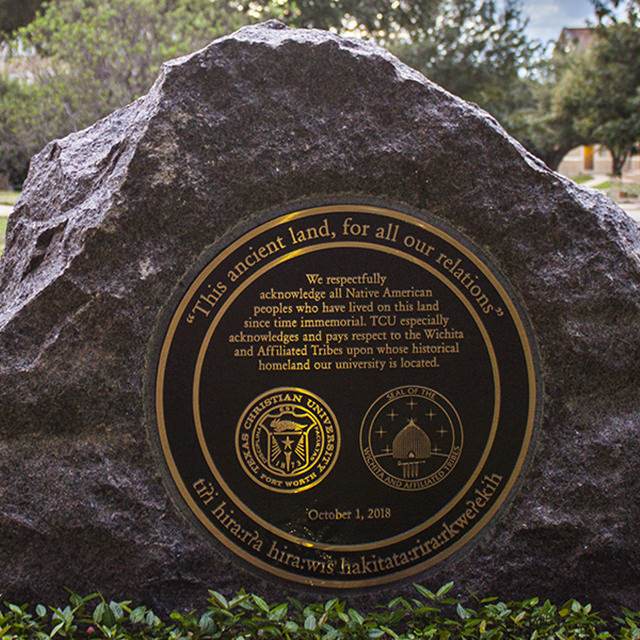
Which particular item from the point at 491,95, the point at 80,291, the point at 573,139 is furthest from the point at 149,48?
the point at 573,139

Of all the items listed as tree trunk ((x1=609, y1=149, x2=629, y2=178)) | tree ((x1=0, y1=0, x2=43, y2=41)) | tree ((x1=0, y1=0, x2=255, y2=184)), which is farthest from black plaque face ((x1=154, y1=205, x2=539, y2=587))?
tree ((x1=0, y1=0, x2=43, y2=41))

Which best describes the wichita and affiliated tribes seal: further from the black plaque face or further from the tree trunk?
the tree trunk

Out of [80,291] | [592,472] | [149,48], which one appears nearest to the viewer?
[80,291]

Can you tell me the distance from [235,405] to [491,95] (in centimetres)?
3473

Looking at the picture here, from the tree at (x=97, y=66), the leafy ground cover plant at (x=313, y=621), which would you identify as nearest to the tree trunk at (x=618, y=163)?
the tree at (x=97, y=66)

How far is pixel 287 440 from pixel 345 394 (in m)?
0.29

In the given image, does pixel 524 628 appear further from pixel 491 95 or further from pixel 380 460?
pixel 491 95

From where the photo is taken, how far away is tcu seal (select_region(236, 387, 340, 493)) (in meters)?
2.97

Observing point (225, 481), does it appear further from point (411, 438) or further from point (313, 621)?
point (411, 438)

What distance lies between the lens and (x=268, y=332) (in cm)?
295

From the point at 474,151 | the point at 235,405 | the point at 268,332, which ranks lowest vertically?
the point at 235,405

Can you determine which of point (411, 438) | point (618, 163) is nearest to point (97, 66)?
point (411, 438)

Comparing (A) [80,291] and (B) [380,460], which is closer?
(A) [80,291]

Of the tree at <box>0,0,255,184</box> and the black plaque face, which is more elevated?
the tree at <box>0,0,255,184</box>
